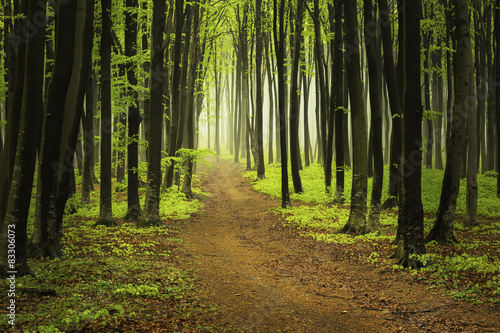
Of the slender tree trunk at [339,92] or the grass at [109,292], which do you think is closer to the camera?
the grass at [109,292]

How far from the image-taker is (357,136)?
11883 mm

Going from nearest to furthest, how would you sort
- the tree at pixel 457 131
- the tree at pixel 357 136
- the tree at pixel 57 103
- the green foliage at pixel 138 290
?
1. the green foliage at pixel 138 290
2. the tree at pixel 57 103
3. the tree at pixel 457 131
4. the tree at pixel 357 136

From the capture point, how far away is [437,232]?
961 cm

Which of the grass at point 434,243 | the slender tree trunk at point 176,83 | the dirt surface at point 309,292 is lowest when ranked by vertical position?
the dirt surface at point 309,292

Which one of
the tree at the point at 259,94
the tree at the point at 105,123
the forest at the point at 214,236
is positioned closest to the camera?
the forest at the point at 214,236

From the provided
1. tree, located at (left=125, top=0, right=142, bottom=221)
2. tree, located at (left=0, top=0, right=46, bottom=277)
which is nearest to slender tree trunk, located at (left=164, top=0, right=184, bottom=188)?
tree, located at (left=125, top=0, right=142, bottom=221)

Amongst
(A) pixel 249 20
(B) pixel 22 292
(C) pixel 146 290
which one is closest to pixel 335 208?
(C) pixel 146 290

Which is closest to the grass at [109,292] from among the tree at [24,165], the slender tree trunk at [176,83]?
the tree at [24,165]

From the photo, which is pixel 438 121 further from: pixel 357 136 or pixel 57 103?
pixel 57 103

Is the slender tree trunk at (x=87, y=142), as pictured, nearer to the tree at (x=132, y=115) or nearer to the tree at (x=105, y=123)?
the tree at (x=132, y=115)

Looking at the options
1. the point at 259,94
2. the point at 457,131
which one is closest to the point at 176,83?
the point at 259,94

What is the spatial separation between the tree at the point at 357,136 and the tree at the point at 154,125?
6683mm

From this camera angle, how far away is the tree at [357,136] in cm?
1175

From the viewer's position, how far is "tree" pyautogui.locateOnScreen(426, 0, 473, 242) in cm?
950
